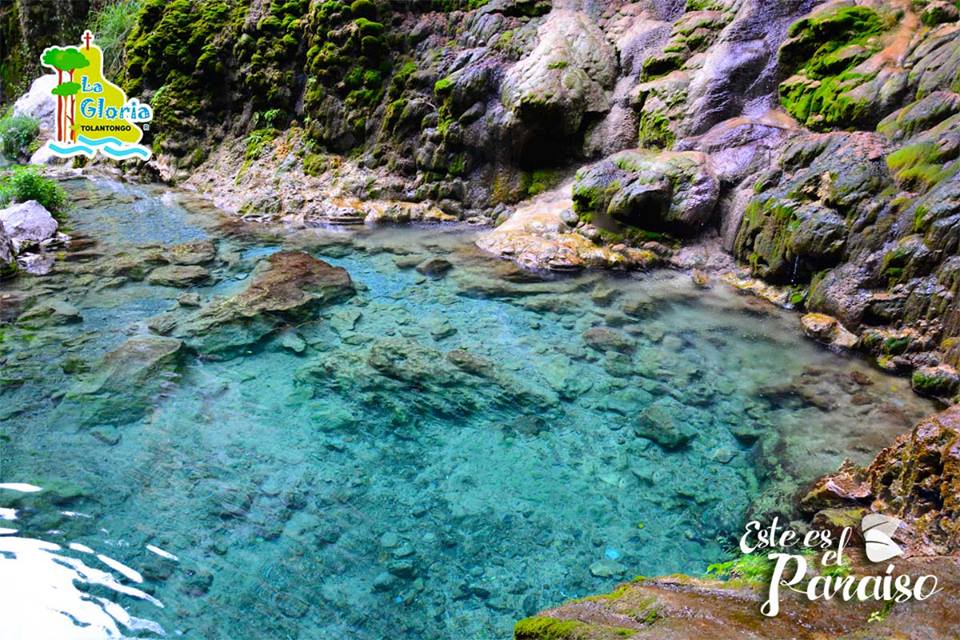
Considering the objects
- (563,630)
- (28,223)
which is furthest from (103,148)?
(563,630)

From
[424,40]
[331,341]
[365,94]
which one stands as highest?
[424,40]

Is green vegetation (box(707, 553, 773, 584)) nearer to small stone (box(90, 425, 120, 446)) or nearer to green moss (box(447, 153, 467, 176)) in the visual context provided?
small stone (box(90, 425, 120, 446))

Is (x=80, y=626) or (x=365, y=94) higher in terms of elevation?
(x=365, y=94)

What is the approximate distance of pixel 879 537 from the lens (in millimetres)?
3453

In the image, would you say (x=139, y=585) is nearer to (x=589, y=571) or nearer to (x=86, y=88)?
(x=589, y=571)

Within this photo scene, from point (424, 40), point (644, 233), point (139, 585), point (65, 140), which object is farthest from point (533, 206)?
point (65, 140)

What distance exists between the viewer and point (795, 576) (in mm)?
2754

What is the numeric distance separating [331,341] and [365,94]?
975 centimetres

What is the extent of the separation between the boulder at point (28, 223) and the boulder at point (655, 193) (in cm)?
1032

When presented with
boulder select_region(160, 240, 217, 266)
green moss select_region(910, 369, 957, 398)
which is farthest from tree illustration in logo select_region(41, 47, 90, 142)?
green moss select_region(910, 369, 957, 398)

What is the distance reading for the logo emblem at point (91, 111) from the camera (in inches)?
634

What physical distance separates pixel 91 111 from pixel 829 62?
19.2 meters

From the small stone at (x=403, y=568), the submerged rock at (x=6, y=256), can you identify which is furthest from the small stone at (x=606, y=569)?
the submerged rock at (x=6, y=256)

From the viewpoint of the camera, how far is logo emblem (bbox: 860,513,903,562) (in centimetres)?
304
